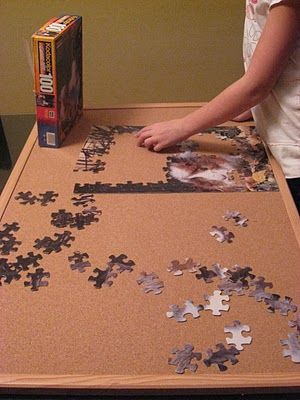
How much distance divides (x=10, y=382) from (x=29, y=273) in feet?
0.65

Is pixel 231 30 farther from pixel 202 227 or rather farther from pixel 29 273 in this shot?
pixel 29 273

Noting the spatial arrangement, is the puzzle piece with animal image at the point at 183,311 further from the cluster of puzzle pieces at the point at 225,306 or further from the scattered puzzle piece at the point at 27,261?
the scattered puzzle piece at the point at 27,261

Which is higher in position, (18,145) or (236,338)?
(236,338)

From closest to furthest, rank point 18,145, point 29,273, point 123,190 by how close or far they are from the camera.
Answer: point 29,273 → point 123,190 → point 18,145

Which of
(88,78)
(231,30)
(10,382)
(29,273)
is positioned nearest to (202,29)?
(231,30)

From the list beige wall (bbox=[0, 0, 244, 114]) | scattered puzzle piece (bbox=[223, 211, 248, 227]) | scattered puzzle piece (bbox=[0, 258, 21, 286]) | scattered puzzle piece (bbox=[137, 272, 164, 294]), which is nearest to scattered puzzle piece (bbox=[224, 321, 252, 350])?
scattered puzzle piece (bbox=[137, 272, 164, 294])

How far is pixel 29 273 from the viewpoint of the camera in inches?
32.0

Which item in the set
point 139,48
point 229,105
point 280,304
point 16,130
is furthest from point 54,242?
point 139,48

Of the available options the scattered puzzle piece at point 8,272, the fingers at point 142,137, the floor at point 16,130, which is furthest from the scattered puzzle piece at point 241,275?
the floor at point 16,130

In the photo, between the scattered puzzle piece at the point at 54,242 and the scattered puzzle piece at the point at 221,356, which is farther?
the scattered puzzle piece at the point at 54,242

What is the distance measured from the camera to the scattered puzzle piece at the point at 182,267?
0.82 m

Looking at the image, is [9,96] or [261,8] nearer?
[261,8]

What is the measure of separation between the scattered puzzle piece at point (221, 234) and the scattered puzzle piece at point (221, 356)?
0.23 metres

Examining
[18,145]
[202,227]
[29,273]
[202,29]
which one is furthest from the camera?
[202,29]
